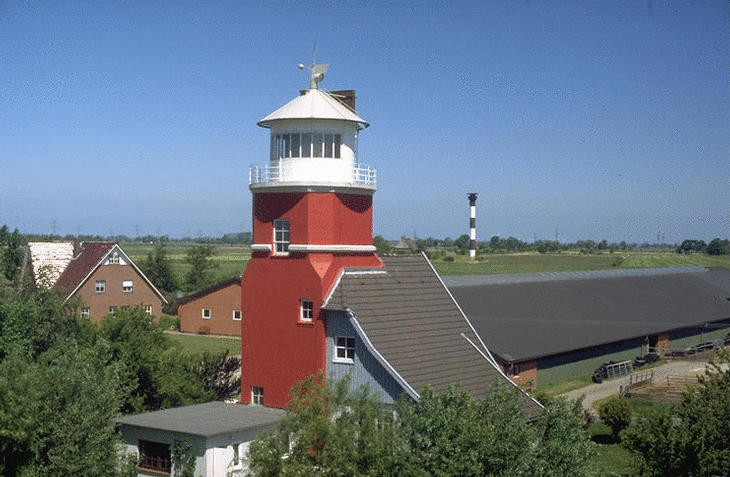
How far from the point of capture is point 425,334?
27359 millimetres

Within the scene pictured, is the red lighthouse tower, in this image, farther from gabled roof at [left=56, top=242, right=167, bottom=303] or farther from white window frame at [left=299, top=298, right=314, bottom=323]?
gabled roof at [left=56, top=242, right=167, bottom=303]

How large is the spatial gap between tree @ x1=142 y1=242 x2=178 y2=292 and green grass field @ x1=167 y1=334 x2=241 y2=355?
67.1ft

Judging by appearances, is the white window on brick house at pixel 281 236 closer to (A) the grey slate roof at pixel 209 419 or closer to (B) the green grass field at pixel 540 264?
(A) the grey slate roof at pixel 209 419

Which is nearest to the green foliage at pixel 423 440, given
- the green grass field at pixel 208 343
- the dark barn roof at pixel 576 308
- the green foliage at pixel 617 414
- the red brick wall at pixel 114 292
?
the green foliage at pixel 617 414

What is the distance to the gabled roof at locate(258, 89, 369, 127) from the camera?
27156mm

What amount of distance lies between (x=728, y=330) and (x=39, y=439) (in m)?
47.0

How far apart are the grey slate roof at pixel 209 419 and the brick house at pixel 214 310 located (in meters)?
34.0

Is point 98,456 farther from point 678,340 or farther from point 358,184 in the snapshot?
point 678,340

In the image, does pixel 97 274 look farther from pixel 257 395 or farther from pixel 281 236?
pixel 281 236

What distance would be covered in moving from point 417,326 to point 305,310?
3800mm

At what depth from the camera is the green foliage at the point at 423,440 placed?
16.1m

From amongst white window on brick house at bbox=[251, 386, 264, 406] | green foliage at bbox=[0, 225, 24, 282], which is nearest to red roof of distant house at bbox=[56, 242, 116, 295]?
green foliage at bbox=[0, 225, 24, 282]

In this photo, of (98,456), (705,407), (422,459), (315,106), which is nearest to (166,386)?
(98,456)

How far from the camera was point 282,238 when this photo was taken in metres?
28.1
